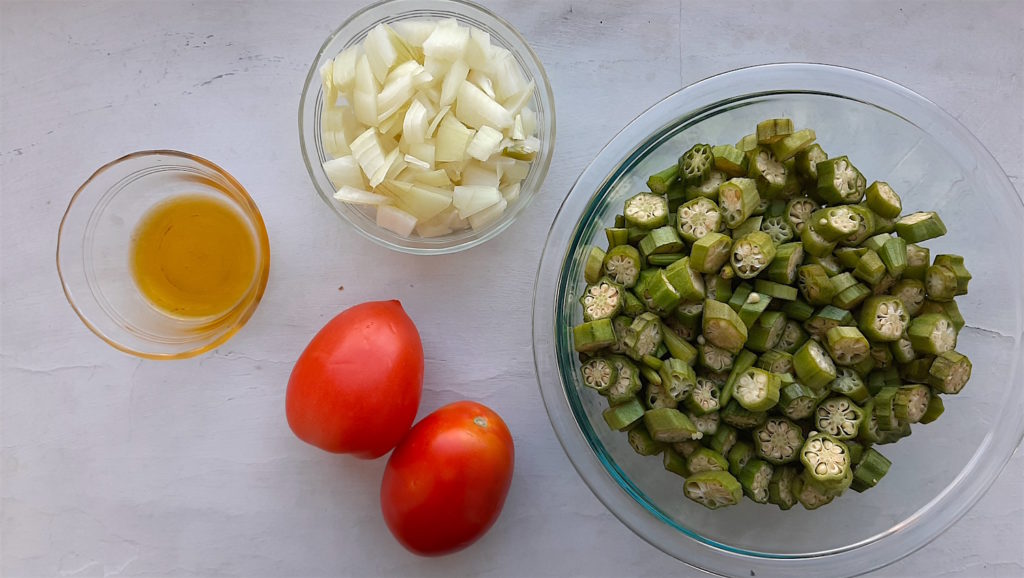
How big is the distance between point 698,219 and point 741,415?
45 centimetres

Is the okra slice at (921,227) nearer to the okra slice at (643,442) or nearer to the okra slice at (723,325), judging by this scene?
the okra slice at (723,325)

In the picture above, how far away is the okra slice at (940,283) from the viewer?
5.37ft

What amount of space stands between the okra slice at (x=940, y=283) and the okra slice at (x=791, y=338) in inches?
11.6

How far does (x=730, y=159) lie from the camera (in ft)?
5.51

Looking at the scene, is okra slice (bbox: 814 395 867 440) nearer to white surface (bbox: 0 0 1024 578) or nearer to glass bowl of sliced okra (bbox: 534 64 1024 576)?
glass bowl of sliced okra (bbox: 534 64 1024 576)

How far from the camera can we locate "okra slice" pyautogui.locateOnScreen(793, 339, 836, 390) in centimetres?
160

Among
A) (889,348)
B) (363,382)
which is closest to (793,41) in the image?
(889,348)

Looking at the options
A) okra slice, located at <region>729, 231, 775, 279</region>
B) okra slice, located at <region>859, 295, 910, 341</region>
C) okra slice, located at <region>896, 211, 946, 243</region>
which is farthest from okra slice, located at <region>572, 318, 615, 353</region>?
okra slice, located at <region>896, 211, 946, 243</region>

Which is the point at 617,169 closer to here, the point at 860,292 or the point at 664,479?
the point at 860,292

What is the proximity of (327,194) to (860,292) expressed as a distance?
1282mm

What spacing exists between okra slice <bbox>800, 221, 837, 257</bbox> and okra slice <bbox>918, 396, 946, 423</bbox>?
40 cm

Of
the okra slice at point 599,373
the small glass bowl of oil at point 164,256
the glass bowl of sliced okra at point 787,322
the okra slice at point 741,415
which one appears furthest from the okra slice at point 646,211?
the small glass bowl of oil at point 164,256

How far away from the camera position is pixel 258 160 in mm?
2025

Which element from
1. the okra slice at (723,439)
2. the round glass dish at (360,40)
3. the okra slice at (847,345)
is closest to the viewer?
the okra slice at (847,345)
